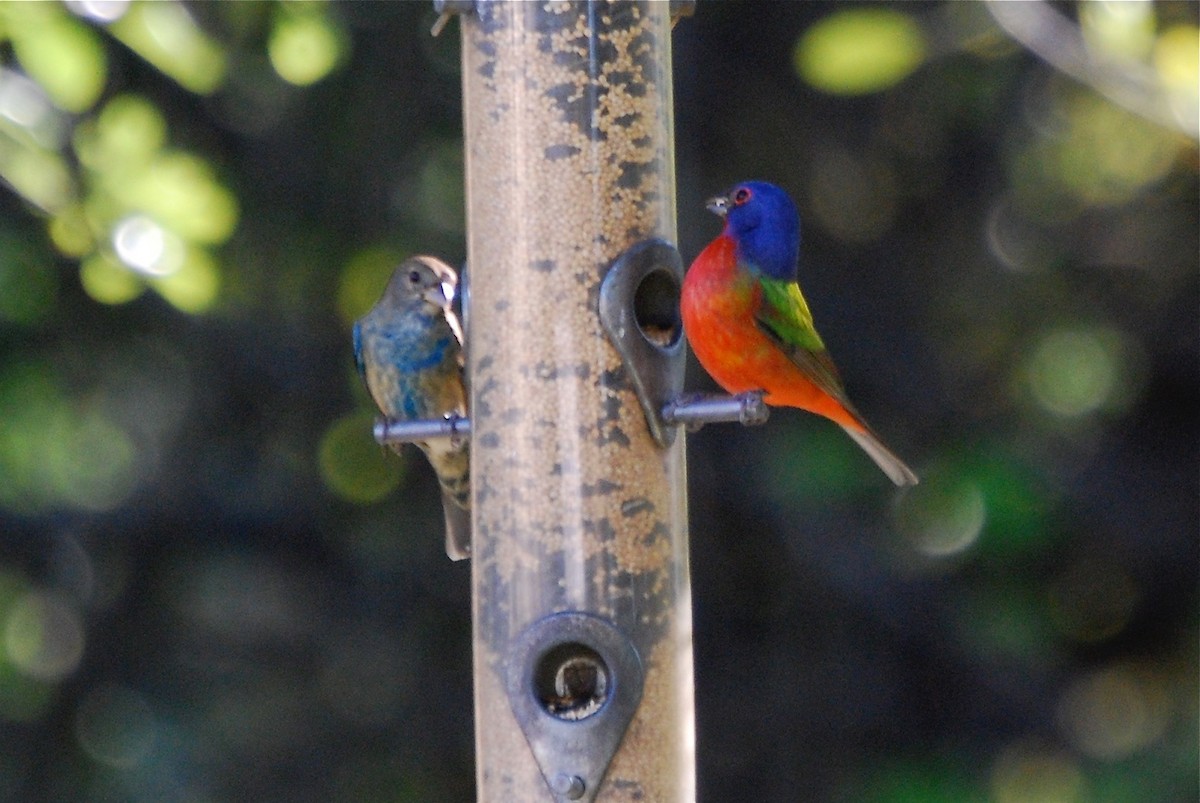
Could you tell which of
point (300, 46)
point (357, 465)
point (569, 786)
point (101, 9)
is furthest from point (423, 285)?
point (569, 786)

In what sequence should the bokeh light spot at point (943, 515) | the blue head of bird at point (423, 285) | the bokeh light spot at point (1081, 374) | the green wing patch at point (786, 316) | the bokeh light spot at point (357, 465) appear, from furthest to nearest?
the bokeh light spot at point (357, 465) → the bokeh light spot at point (1081, 374) → the bokeh light spot at point (943, 515) → the blue head of bird at point (423, 285) → the green wing patch at point (786, 316)

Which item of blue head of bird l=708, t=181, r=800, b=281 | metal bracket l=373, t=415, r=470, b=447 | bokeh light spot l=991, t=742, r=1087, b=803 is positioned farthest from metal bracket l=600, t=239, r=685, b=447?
bokeh light spot l=991, t=742, r=1087, b=803

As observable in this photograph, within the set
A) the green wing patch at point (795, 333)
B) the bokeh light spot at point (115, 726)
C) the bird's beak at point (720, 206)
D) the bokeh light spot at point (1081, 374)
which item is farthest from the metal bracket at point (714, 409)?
the bokeh light spot at point (115, 726)

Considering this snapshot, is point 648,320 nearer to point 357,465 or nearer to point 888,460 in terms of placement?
point 888,460

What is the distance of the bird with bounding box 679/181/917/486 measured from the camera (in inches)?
135

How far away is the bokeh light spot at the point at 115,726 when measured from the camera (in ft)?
16.0

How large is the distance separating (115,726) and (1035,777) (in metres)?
2.36

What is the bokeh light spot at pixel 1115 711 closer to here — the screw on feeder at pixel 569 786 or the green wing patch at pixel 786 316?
the green wing patch at pixel 786 316

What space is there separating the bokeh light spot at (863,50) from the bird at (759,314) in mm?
849

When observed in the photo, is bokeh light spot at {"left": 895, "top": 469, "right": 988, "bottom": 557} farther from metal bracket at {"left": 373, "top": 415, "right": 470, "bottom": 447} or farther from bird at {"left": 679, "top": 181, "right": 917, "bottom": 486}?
metal bracket at {"left": 373, "top": 415, "right": 470, "bottom": 447}

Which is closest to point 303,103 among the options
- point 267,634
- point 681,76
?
point 681,76

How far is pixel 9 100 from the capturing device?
418cm

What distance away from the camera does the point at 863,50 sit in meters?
4.45

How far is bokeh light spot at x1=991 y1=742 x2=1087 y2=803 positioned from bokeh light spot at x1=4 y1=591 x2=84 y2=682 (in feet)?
7.83
